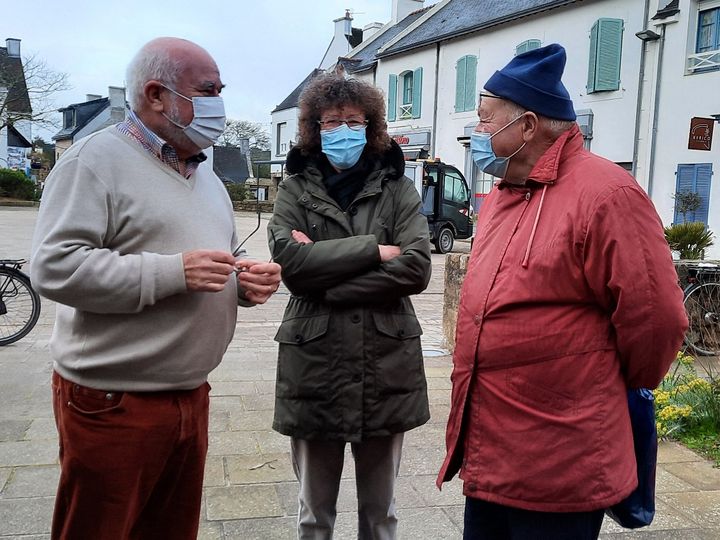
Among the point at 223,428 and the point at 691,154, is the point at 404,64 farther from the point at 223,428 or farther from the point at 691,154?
the point at 223,428

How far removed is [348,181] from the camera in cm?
277

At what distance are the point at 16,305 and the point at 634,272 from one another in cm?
697

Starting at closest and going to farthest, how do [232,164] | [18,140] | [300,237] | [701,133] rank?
[300,237]
[701,133]
[18,140]
[232,164]

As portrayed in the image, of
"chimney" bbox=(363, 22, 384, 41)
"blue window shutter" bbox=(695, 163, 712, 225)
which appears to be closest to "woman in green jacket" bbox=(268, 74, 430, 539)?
"blue window shutter" bbox=(695, 163, 712, 225)

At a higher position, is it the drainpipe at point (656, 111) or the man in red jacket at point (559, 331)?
the drainpipe at point (656, 111)

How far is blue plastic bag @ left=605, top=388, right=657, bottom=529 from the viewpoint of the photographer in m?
1.98

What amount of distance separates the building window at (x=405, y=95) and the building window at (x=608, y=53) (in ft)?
29.7

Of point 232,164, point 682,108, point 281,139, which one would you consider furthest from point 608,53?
point 232,164

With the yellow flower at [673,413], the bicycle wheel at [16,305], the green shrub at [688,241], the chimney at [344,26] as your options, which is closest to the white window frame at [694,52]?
the green shrub at [688,241]

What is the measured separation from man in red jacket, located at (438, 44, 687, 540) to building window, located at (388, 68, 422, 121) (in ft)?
83.6

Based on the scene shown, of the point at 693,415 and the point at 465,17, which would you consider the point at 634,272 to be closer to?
the point at 693,415

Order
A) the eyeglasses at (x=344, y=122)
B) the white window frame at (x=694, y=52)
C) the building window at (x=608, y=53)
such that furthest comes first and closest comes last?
the building window at (x=608, y=53), the white window frame at (x=694, y=52), the eyeglasses at (x=344, y=122)

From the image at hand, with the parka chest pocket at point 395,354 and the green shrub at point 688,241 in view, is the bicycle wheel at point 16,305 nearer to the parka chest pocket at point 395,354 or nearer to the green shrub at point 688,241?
the parka chest pocket at point 395,354

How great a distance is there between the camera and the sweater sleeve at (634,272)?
1.80m
